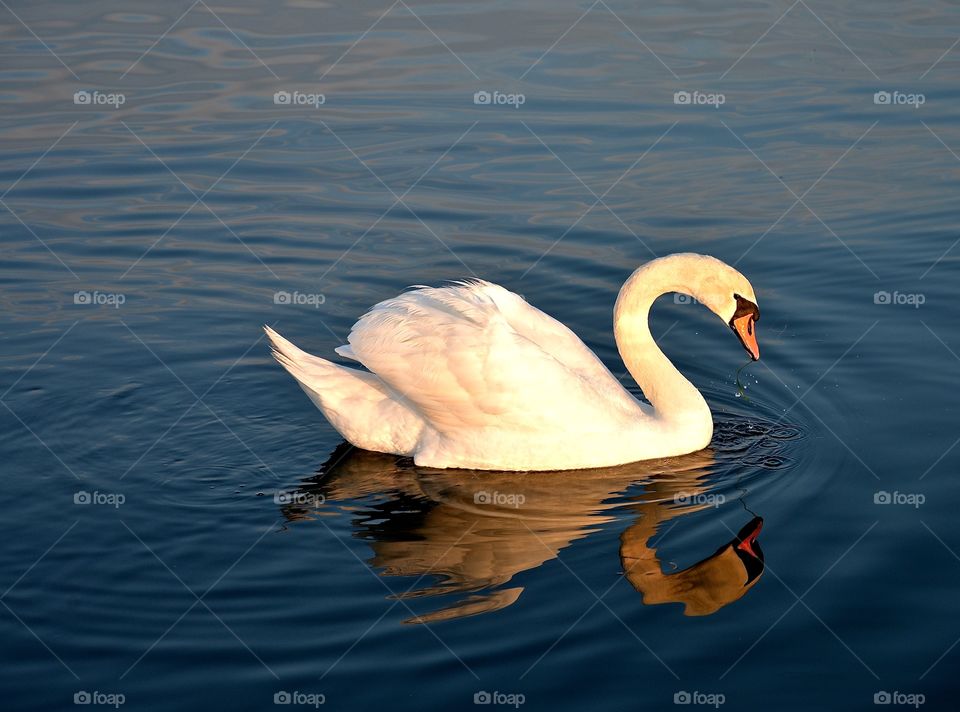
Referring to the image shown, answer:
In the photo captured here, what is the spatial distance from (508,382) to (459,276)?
3639 mm

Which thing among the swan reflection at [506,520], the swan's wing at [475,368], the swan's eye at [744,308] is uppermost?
the swan's eye at [744,308]

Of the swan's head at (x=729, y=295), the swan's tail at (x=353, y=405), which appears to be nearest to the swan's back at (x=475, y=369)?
the swan's tail at (x=353, y=405)

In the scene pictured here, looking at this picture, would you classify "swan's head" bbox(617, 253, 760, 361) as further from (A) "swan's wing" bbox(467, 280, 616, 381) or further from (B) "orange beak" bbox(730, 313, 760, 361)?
(A) "swan's wing" bbox(467, 280, 616, 381)

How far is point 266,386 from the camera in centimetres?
1001

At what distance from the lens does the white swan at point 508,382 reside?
859 centimetres

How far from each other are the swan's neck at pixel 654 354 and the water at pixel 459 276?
33 cm

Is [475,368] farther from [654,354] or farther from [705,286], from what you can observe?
[705,286]

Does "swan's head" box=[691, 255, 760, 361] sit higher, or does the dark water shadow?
"swan's head" box=[691, 255, 760, 361]

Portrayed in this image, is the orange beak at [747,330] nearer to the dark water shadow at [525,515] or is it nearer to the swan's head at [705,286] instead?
the swan's head at [705,286]

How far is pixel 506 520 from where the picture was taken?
26.4 feet

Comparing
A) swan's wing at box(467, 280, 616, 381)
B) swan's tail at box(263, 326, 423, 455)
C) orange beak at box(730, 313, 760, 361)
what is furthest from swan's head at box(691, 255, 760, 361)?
swan's tail at box(263, 326, 423, 455)

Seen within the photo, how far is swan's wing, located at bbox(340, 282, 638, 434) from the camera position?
8.53 m

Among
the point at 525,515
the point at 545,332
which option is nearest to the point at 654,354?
the point at 545,332

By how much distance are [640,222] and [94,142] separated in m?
6.81
